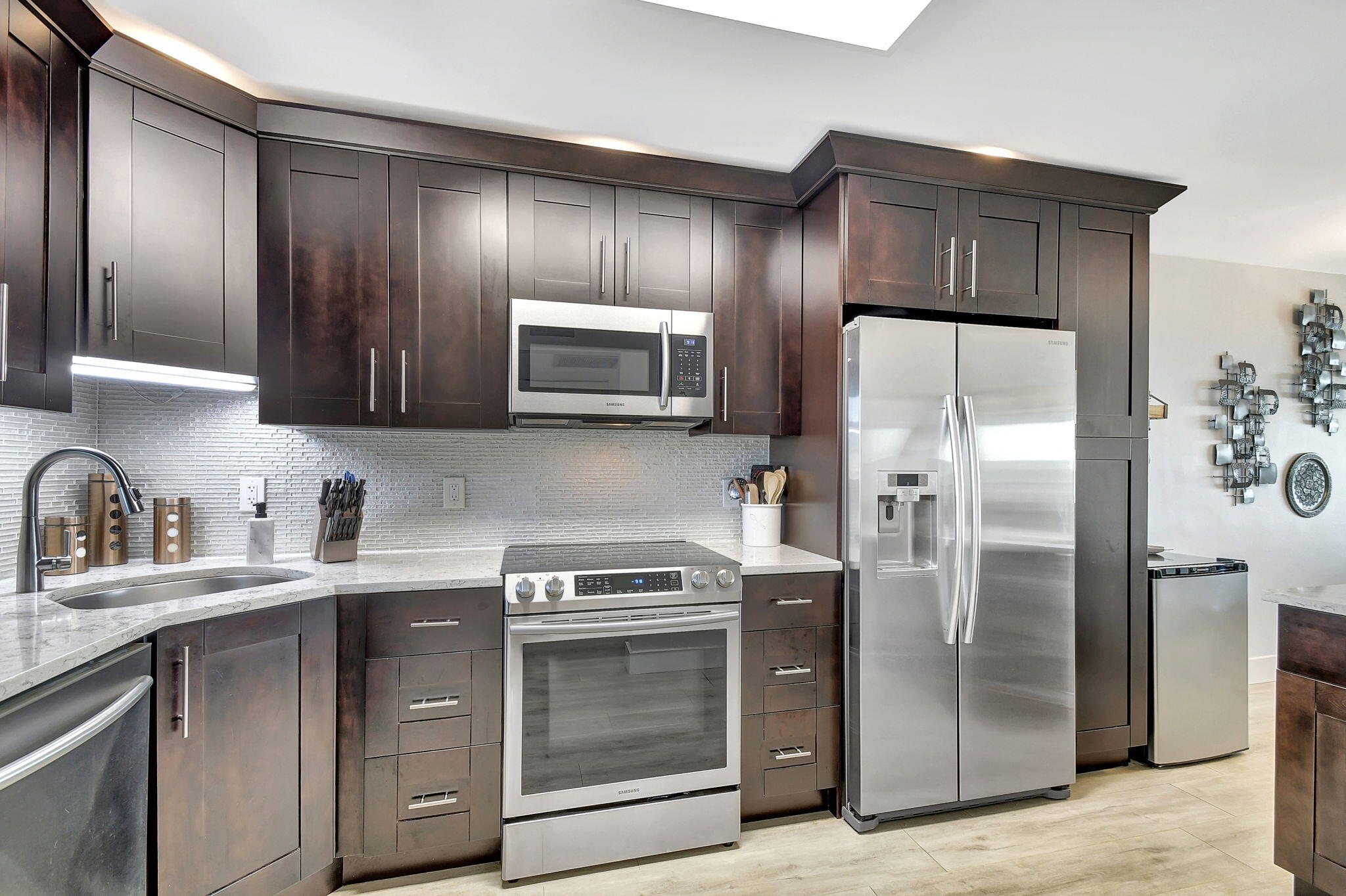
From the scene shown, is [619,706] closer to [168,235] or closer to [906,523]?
[906,523]

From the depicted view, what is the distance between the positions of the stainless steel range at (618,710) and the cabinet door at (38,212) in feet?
4.22

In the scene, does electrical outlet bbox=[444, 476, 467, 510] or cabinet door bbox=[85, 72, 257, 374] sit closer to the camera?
cabinet door bbox=[85, 72, 257, 374]

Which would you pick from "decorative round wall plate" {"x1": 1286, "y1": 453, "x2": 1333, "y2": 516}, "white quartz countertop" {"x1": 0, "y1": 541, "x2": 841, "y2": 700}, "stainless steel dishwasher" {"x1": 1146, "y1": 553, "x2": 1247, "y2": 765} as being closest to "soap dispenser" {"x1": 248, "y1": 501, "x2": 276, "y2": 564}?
"white quartz countertop" {"x1": 0, "y1": 541, "x2": 841, "y2": 700}

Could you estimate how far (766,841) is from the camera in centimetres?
226

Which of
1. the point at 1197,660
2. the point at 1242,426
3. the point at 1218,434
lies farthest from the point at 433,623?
the point at 1242,426

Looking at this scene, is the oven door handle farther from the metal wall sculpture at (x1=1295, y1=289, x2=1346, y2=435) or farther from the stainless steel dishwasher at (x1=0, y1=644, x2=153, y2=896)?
the metal wall sculpture at (x1=1295, y1=289, x2=1346, y2=435)

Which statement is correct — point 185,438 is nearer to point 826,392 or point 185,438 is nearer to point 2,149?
point 2,149

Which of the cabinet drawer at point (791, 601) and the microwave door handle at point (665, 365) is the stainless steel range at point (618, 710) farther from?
the microwave door handle at point (665, 365)

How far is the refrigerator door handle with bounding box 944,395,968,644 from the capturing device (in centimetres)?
231

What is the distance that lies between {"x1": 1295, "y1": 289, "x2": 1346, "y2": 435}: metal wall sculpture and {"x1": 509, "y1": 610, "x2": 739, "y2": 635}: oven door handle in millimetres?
4232

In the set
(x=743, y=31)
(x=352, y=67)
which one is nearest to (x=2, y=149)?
(x=352, y=67)

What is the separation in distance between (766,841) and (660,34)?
8.42 ft

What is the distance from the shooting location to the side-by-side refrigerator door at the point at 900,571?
229cm

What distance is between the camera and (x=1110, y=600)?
2.73 meters
